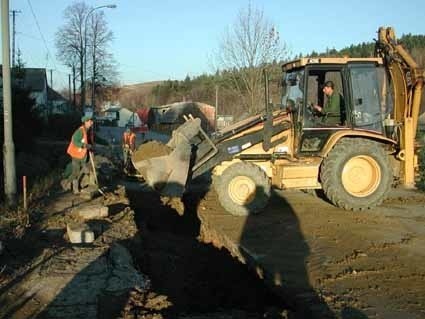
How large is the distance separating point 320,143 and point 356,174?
922 millimetres

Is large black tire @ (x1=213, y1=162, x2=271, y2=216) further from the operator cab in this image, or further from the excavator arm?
the excavator arm

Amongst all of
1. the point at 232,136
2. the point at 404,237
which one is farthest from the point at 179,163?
the point at 404,237

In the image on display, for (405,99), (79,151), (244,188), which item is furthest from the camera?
(79,151)

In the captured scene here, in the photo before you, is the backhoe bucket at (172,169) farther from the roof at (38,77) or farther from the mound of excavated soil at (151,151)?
the roof at (38,77)

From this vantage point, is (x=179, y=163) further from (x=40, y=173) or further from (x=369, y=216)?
(x=40, y=173)

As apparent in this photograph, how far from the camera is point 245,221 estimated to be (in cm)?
1045

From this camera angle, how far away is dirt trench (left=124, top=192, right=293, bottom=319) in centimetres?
732

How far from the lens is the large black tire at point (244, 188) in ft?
Answer: 35.1

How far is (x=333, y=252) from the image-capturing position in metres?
8.13

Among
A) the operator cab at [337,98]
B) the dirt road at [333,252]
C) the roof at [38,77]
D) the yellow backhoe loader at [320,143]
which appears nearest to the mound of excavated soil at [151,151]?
the yellow backhoe loader at [320,143]

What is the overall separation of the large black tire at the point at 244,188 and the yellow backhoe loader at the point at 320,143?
0.06 feet

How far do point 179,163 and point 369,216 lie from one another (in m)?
3.76

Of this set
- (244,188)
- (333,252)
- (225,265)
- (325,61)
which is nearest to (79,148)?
(244,188)

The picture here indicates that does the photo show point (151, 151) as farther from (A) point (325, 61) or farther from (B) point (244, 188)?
(A) point (325, 61)
